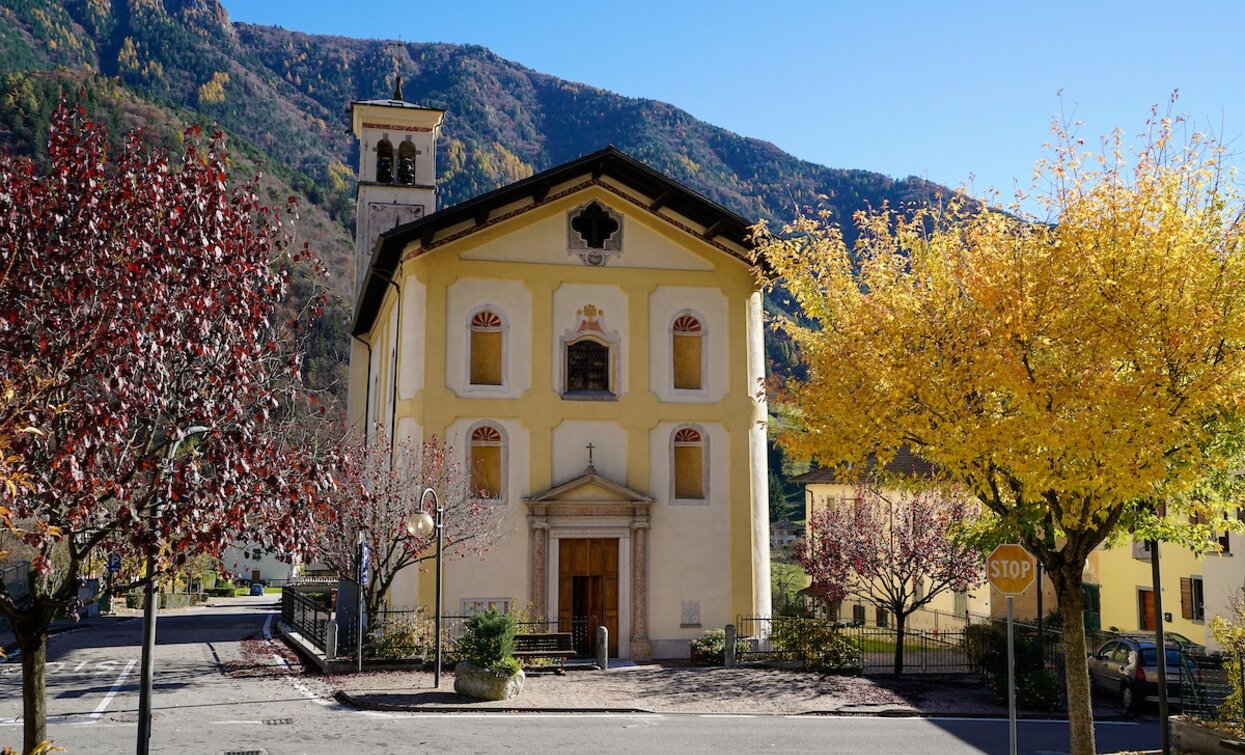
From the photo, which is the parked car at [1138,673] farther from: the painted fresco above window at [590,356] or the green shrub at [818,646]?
the painted fresco above window at [590,356]

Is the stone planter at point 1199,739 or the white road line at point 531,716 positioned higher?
the stone planter at point 1199,739

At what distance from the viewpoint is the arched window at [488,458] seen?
90.8 feet

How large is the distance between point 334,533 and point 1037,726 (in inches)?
604

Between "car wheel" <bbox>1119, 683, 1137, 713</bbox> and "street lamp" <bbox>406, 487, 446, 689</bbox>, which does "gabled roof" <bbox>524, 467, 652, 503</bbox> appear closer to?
"street lamp" <bbox>406, 487, 446, 689</bbox>

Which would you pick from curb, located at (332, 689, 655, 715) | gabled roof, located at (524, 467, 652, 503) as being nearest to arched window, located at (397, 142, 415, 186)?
gabled roof, located at (524, 467, 652, 503)

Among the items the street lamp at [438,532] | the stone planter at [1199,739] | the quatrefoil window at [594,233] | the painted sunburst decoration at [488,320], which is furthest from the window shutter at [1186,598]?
the street lamp at [438,532]

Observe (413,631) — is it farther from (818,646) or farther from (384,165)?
(384,165)

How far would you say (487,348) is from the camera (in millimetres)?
28234

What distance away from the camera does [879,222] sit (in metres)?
16.7

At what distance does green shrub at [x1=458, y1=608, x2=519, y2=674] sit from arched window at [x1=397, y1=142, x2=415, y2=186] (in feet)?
77.2

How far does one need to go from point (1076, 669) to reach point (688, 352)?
16054 mm

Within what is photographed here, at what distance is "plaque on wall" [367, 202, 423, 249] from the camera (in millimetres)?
40500

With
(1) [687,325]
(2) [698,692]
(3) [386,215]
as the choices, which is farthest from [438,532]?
(3) [386,215]

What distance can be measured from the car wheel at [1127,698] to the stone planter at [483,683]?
1237 centimetres
